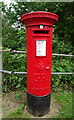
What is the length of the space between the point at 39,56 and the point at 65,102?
122 centimetres

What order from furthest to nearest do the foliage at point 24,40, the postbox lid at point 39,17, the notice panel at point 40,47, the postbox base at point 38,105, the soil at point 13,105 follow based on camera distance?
1. the foliage at point 24,40
2. the soil at point 13,105
3. the postbox base at point 38,105
4. the notice panel at point 40,47
5. the postbox lid at point 39,17

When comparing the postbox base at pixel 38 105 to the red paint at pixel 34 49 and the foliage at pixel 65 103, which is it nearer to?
the red paint at pixel 34 49

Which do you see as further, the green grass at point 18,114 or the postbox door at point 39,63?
the green grass at point 18,114

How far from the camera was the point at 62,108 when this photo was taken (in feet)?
7.14

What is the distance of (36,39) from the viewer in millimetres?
1739

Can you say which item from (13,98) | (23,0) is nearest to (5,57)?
(13,98)

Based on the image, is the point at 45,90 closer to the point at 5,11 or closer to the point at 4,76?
the point at 4,76

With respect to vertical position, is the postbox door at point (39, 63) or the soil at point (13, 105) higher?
the postbox door at point (39, 63)

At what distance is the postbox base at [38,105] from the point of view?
193 centimetres

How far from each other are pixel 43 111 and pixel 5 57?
1634mm

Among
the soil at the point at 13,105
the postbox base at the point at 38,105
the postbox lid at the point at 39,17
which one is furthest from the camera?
the soil at the point at 13,105

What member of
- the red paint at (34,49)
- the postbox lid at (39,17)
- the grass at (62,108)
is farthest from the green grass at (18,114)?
the postbox lid at (39,17)

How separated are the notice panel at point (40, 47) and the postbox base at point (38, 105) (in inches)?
29.2

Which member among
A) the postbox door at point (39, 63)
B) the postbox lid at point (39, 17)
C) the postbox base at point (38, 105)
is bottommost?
the postbox base at point (38, 105)
